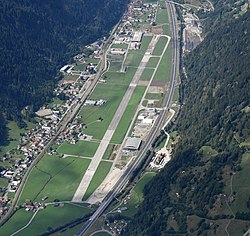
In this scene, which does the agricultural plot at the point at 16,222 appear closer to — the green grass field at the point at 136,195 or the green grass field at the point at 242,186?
the green grass field at the point at 136,195

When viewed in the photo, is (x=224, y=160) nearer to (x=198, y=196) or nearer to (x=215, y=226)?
(x=198, y=196)

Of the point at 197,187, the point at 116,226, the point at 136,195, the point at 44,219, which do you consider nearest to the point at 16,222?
the point at 44,219

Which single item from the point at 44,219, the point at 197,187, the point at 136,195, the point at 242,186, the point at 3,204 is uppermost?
the point at 242,186

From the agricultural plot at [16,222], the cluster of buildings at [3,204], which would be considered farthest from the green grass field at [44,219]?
the cluster of buildings at [3,204]

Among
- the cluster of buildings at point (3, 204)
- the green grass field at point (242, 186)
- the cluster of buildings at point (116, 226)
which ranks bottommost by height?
the cluster of buildings at point (3, 204)

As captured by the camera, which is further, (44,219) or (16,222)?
(16,222)

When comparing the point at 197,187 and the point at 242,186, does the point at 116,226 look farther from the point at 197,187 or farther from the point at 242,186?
the point at 242,186

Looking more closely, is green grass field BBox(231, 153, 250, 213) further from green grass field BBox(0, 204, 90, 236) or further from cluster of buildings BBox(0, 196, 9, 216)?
cluster of buildings BBox(0, 196, 9, 216)
